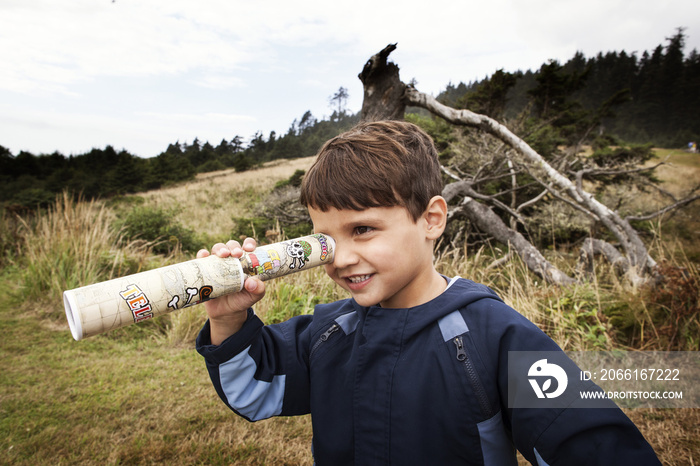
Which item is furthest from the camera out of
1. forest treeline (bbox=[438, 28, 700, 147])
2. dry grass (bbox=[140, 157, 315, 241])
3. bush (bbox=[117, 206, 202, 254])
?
forest treeline (bbox=[438, 28, 700, 147])

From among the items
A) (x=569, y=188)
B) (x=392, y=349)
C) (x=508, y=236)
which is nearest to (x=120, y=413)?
(x=392, y=349)

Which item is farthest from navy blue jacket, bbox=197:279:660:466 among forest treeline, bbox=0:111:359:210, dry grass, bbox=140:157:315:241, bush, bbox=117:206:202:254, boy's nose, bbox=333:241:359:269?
forest treeline, bbox=0:111:359:210

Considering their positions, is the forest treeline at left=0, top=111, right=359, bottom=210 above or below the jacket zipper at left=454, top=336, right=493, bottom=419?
above

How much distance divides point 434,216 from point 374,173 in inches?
13.7

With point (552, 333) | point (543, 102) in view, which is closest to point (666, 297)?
point (552, 333)

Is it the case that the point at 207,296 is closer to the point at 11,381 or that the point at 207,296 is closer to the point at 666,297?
the point at 11,381

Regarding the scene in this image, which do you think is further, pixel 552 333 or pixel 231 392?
pixel 552 333

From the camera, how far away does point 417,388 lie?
4.29 feet

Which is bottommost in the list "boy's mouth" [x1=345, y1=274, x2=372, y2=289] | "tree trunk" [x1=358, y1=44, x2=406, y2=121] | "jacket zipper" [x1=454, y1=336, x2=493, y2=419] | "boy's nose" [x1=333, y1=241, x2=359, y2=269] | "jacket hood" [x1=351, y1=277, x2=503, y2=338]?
"jacket zipper" [x1=454, y1=336, x2=493, y2=419]

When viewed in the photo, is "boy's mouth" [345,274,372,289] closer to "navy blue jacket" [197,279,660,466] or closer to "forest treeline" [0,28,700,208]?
"navy blue jacket" [197,279,660,466]

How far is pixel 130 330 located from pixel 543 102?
2220 centimetres

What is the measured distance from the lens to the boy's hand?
4.43ft

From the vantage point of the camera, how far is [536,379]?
45.8 inches

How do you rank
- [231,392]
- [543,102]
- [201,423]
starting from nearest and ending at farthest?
1. [231,392]
2. [201,423]
3. [543,102]
